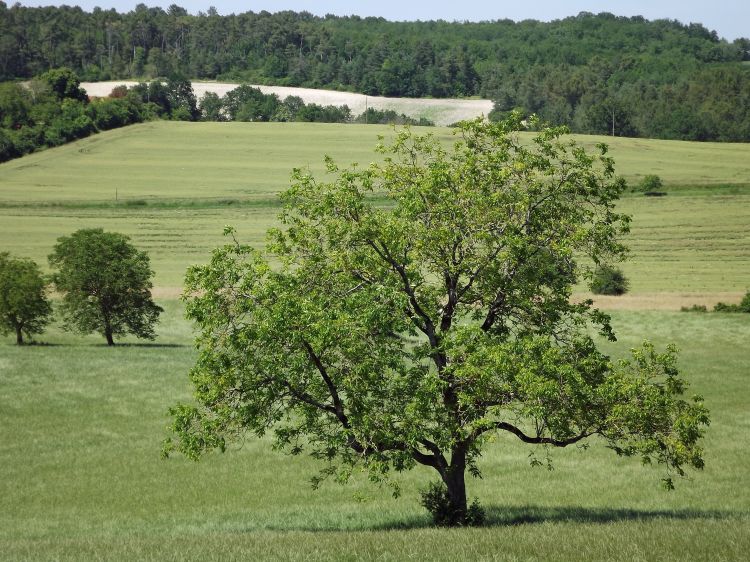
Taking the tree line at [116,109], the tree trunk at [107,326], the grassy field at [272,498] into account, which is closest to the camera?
the grassy field at [272,498]

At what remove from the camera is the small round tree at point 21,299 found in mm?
58278

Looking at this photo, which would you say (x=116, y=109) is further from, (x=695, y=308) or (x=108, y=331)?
(x=695, y=308)

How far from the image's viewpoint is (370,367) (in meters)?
18.1

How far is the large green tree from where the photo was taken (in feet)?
58.2

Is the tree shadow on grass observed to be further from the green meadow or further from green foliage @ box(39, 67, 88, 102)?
green foliage @ box(39, 67, 88, 102)

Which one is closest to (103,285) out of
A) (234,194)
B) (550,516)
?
(550,516)

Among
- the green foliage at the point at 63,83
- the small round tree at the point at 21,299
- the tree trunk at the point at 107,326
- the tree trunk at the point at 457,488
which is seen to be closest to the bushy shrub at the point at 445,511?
the tree trunk at the point at 457,488

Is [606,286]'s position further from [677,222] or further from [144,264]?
[144,264]

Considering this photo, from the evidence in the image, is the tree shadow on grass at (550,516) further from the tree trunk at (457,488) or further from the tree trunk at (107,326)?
the tree trunk at (107,326)

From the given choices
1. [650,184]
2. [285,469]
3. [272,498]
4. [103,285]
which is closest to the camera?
[272,498]

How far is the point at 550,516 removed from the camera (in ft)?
71.5

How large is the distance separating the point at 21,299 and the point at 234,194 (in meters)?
55.6

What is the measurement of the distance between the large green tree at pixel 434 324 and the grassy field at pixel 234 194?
172 ft

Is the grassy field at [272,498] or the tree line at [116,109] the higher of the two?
the tree line at [116,109]
